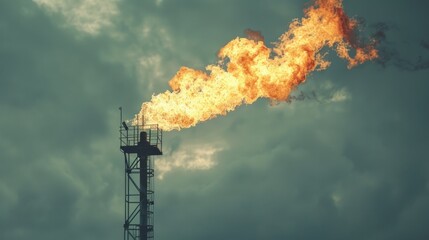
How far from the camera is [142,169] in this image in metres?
118

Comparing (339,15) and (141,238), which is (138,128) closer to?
(141,238)

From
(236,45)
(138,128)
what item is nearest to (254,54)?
(236,45)

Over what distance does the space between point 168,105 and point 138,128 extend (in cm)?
297

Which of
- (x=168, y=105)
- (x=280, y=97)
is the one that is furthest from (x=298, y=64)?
(x=168, y=105)

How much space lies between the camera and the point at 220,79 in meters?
118

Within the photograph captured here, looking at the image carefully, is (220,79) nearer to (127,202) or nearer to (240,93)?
(240,93)

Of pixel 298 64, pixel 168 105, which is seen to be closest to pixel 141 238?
pixel 168 105

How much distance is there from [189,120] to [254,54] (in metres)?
7.60

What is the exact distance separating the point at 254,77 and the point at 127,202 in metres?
13.9

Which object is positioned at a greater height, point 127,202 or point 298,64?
point 298,64

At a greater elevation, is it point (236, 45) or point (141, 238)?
point (236, 45)

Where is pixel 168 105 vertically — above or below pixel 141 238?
above

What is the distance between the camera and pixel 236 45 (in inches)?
4584

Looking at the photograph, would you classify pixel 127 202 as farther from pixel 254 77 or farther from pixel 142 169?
pixel 254 77
